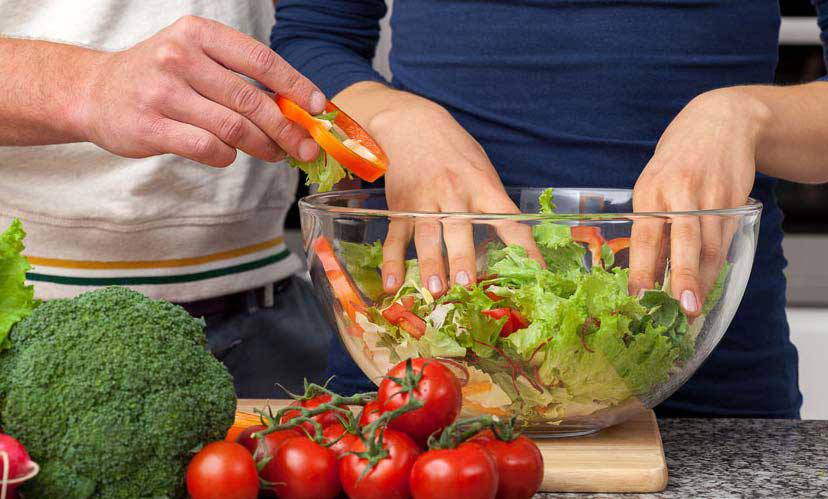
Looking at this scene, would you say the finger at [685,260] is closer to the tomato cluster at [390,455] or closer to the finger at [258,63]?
the tomato cluster at [390,455]

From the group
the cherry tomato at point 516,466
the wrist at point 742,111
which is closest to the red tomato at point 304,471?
the cherry tomato at point 516,466

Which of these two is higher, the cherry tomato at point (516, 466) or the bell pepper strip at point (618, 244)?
the bell pepper strip at point (618, 244)

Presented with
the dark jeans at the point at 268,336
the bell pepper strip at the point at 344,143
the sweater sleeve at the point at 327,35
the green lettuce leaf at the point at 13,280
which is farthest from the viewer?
the dark jeans at the point at 268,336

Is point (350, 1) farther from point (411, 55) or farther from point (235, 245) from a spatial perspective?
point (235, 245)

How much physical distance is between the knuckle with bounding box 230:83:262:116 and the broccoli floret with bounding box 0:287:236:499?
0.97 feet

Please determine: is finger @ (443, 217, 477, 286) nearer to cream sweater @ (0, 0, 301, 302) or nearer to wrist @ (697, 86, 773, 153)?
wrist @ (697, 86, 773, 153)

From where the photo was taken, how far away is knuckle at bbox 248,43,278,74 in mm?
979

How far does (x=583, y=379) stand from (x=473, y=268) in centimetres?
14

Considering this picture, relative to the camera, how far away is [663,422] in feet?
3.57

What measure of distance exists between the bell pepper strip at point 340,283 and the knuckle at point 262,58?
0.18m

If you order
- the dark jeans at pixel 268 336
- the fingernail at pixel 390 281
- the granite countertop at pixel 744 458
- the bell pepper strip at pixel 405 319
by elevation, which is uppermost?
the fingernail at pixel 390 281

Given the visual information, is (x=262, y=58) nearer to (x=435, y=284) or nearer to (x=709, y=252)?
(x=435, y=284)

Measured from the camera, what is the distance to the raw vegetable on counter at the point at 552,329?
86 centimetres

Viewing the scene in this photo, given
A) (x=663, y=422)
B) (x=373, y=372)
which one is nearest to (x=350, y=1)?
(x=373, y=372)
